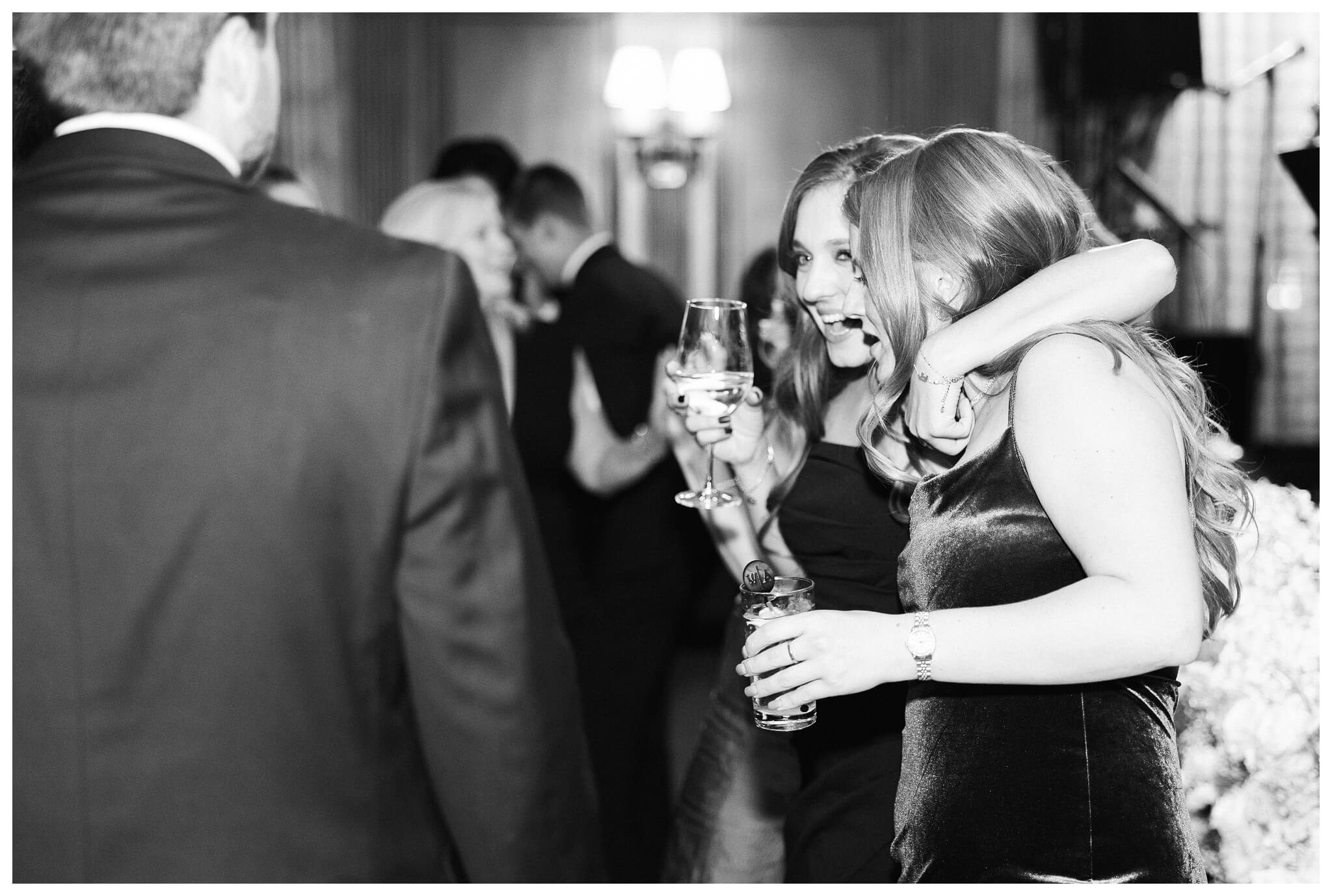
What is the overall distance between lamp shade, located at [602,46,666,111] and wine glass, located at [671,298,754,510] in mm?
5687

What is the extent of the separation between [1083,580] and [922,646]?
18cm

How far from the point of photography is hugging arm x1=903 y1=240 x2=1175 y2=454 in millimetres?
1358

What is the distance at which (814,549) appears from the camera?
6.57 feet

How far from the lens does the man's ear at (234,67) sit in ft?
4.12

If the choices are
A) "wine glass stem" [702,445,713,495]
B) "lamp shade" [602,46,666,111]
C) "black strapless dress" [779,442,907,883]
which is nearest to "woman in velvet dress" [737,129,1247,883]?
"black strapless dress" [779,442,907,883]

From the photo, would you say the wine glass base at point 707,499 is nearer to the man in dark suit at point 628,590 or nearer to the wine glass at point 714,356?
the wine glass at point 714,356

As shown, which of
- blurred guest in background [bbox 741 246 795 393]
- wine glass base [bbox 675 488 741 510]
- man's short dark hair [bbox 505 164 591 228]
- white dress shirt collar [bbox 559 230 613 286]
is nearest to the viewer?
wine glass base [bbox 675 488 741 510]

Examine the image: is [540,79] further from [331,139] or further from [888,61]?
[888,61]

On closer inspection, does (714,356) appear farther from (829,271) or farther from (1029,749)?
(1029,749)

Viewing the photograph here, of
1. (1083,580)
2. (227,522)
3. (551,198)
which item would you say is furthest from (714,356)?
(551,198)

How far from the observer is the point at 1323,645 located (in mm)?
1706

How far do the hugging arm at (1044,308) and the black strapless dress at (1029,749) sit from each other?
8 centimetres

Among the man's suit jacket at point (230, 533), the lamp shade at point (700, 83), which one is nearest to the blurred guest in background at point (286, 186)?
the man's suit jacket at point (230, 533)

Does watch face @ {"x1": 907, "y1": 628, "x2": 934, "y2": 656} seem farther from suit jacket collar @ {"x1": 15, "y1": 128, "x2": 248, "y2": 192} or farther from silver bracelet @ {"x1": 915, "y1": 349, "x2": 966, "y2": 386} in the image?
suit jacket collar @ {"x1": 15, "y1": 128, "x2": 248, "y2": 192}
